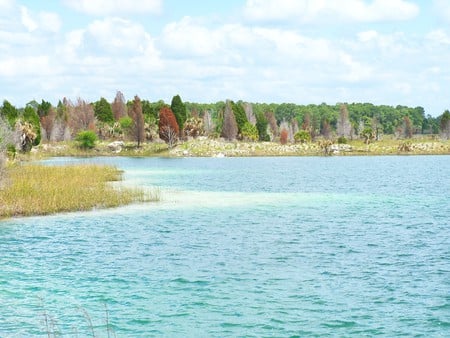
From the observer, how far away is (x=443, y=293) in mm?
19188

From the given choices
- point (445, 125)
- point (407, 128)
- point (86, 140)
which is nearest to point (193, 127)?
point (86, 140)

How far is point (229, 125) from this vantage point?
148 m

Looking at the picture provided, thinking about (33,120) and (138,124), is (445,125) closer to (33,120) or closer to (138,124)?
(138,124)

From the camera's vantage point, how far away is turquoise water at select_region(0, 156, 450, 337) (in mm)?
16672

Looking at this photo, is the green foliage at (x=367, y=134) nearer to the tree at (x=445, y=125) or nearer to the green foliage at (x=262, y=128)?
the tree at (x=445, y=125)

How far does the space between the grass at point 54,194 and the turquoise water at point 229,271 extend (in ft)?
4.68

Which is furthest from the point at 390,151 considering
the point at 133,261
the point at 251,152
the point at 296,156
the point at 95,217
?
the point at 133,261

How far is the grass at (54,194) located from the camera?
35875 mm

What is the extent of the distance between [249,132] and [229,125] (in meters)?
5.81

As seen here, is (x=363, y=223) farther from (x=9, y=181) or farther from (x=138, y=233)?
(x=9, y=181)

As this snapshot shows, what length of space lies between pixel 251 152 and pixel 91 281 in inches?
4773

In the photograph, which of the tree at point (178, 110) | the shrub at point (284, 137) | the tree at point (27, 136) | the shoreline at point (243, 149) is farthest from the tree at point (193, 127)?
the tree at point (27, 136)

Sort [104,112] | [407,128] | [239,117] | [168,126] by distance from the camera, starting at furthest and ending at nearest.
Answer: [407,128] → [104,112] → [239,117] → [168,126]

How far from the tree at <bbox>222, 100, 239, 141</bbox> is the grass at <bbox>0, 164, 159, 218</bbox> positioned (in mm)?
97012
